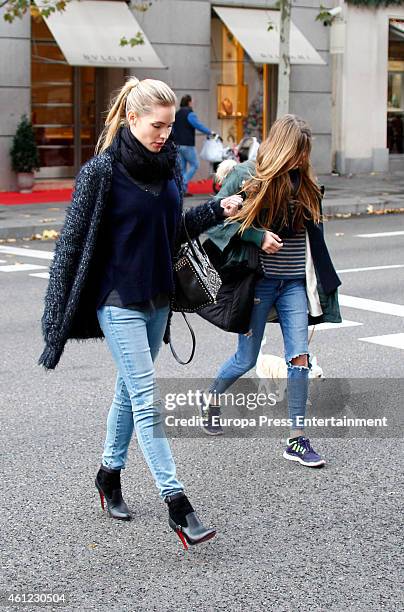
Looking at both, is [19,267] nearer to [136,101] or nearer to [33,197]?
[33,197]

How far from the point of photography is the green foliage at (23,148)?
67.1 feet

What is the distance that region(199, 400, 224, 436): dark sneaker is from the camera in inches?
256

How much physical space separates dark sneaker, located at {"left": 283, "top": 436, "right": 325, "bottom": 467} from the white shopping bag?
15072 millimetres

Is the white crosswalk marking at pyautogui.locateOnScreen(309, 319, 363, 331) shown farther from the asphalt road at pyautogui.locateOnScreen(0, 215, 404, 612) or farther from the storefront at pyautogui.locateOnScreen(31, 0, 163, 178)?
the storefront at pyautogui.locateOnScreen(31, 0, 163, 178)

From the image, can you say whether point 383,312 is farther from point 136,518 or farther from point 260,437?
point 136,518

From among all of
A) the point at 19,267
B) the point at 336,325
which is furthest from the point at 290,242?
the point at 19,267

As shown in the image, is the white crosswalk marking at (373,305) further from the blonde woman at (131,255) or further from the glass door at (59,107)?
the glass door at (59,107)

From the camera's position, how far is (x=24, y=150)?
20.5 meters

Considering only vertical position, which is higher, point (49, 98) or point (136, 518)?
point (49, 98)

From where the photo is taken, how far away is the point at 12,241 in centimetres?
1622

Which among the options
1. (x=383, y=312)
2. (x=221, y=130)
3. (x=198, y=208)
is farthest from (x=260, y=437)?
(x=221, y=130)

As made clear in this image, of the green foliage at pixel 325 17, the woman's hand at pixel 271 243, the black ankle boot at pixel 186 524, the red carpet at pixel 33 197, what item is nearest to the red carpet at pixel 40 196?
the red carpet at pixel 33 197

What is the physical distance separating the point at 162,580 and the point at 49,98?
18760 mm

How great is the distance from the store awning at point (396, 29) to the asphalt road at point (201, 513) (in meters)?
19.5
